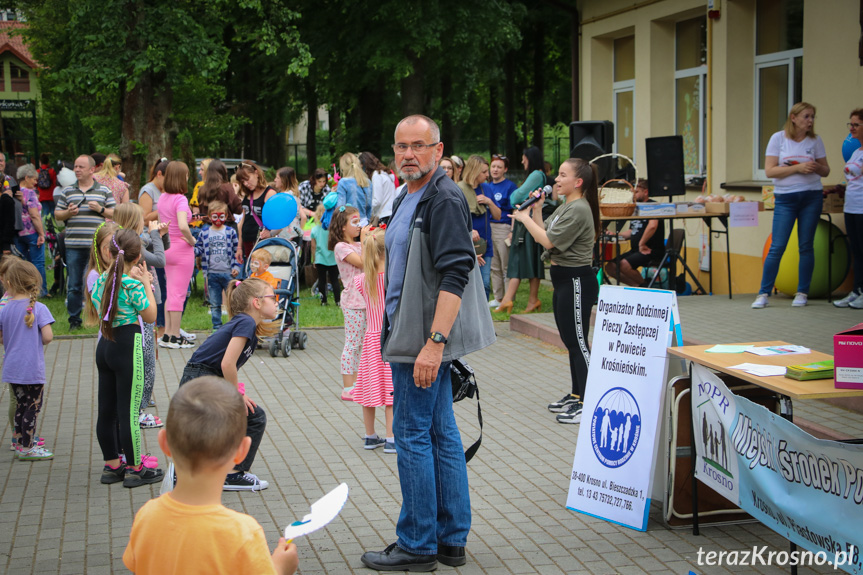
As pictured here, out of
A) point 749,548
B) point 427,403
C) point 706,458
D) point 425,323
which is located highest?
point 425,323

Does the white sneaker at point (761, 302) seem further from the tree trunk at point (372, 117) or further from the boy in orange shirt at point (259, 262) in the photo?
the tree trunk at point (372, 117)

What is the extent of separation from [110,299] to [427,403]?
2.43 metres

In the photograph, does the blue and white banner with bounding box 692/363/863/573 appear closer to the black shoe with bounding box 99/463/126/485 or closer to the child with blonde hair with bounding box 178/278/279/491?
the child with blonde hair with bounding box 178/278/279/491

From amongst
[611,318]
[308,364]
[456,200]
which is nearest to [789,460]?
[611,318]

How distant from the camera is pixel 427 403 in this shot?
4250 millimetres

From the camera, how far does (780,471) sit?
13.2 ft

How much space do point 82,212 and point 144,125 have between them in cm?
835

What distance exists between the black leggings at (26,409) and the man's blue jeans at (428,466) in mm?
3194

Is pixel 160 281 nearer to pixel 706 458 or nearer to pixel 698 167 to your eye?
pixel 706 458

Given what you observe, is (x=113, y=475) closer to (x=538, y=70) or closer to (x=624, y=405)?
(x=624, y=405)

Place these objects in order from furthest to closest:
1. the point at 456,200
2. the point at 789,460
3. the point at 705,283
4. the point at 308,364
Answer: the point at 705,283 → the point at 308,364 → the point at 456,200 → the point at 789,460

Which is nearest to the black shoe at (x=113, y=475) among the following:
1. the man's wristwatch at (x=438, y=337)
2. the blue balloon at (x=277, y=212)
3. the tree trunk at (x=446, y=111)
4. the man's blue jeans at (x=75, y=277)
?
the man's wristwatch at (x=438, y=337)

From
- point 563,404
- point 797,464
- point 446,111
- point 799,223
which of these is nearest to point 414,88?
point 446,111

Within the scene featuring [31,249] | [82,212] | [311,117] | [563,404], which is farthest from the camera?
[311,117]
